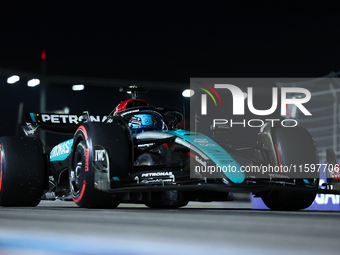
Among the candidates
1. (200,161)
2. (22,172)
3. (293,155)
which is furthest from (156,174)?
(22,172)

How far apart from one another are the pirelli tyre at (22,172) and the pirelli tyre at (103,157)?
1.08 meters

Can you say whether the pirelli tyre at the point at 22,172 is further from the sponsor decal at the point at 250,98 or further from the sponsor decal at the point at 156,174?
the sponsor decal at the point at 250,98

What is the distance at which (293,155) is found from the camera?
5.99 metres

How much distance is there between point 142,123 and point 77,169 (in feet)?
3.48

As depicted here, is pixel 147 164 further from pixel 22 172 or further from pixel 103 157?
pixel 22 172

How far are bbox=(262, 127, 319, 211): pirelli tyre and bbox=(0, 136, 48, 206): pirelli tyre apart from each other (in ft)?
9.26

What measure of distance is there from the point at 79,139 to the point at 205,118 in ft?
4.85

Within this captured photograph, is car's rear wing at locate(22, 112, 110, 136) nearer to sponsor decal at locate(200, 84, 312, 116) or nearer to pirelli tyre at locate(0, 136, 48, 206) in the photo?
pirelli tyre at locate(0, 136, 48, 206)

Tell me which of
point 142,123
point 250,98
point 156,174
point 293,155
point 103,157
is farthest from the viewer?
point 142,123

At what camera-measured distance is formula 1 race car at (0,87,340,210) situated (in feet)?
17.5

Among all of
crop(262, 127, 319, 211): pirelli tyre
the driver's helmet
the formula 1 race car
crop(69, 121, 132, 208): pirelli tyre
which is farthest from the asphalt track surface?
the driver's helmet

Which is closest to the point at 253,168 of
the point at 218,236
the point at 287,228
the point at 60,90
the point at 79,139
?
the point at 79,139

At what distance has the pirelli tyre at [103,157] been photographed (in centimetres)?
566

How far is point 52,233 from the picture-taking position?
2.84 m
